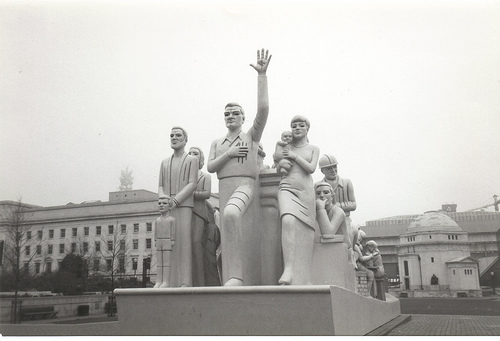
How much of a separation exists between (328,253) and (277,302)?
1.52 meters

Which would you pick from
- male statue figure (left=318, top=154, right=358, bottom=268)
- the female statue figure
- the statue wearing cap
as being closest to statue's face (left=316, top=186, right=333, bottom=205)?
the female statue figure

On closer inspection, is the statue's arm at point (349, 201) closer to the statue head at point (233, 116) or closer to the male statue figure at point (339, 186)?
the male statue figure at point (339, 186)

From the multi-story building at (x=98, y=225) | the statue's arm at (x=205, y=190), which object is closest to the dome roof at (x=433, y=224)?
the multi-story building at (x=98, y=225)

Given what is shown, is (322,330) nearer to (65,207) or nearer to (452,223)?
(65,207)

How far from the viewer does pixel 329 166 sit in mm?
10289

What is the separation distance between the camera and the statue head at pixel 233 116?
7.76 m

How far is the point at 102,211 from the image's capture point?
5066 cm

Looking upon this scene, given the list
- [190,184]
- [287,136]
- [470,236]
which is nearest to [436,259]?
[470,236]

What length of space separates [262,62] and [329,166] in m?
3.64

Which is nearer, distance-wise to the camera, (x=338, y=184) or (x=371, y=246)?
(x=338, y=184)

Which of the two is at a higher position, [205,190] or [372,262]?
[205,190]

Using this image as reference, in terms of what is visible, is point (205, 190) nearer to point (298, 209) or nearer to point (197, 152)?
point (197, 152)

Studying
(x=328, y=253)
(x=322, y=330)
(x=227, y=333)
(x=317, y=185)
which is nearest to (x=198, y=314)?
(x=227, y=333)

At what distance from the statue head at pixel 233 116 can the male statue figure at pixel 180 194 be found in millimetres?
865
